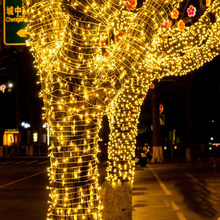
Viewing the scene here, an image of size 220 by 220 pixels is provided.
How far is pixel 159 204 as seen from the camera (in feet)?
43.8

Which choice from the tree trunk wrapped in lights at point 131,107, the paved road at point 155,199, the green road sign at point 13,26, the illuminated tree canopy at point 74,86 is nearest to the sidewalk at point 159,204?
the paved road at point 155,199

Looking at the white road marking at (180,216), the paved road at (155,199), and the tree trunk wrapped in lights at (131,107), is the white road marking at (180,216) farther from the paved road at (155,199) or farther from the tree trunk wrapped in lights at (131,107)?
the tree trunk wrapped in lights at (131,107)

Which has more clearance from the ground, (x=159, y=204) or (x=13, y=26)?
(x=13, y=26)

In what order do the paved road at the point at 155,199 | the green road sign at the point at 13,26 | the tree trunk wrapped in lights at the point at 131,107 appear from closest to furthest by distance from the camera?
the green road sign at the point at 13,26 < the tree trunk wrapped in lights at the point at 131,107 < the paved road at the point at 155,199

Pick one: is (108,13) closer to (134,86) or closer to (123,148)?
(134,86)

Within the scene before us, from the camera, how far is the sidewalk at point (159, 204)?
1134 centimetres

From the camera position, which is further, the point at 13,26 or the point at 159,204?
the point at 159,204

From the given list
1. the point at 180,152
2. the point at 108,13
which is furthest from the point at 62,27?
the point at 180,152

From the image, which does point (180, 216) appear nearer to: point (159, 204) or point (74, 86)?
point (159, 204)

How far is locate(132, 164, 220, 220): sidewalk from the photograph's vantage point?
1134 centimetres

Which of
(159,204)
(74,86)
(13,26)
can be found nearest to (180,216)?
(159,204)

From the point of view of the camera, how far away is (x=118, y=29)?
9836 mm

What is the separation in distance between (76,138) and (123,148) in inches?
178

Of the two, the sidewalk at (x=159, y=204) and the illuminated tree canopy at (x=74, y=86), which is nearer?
the illuminated tree canopy at (x=74, y=86)
